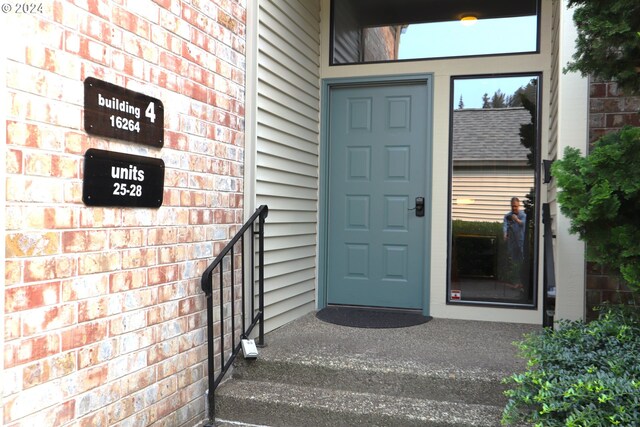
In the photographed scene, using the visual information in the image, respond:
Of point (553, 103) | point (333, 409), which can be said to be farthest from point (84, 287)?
point (553, 103)

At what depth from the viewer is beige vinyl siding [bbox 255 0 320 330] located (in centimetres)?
373

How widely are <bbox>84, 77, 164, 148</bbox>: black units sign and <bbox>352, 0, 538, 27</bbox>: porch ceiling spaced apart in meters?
2.73

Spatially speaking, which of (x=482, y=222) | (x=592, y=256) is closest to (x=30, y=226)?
(x=592, y=256)

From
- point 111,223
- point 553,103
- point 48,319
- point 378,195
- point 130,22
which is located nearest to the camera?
point 48,319

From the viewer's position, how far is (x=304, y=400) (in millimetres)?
2896

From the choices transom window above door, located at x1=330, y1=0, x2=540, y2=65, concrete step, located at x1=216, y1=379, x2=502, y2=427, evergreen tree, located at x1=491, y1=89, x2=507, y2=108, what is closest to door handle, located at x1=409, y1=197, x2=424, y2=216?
evergreen tree, located at x1=491, y1=89, x2=507, y2=108

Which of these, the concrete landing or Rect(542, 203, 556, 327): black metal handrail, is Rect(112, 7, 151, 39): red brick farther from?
Rect(542, 203, 556, 327): black metal handrail

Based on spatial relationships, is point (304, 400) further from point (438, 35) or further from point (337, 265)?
point (438, 35)

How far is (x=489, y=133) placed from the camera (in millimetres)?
4359

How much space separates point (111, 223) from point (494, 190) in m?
3.09

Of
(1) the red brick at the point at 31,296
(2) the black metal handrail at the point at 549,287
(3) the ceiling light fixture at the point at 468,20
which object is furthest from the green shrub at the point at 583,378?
(3) the ceiling light fixture at the point at 468,20

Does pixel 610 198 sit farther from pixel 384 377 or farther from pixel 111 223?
pixel 111 223

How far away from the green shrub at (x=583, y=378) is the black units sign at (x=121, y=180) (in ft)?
5.70

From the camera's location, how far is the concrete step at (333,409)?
8.78ft
